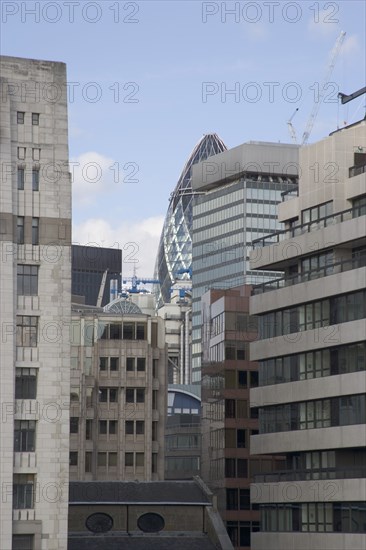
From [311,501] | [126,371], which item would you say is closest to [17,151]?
[311,501]

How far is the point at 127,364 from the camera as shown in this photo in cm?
17262

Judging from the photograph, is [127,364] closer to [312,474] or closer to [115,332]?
[115,332]

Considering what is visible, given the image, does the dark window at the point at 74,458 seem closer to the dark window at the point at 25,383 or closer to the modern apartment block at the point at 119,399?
the modern apartment block at the point at 119,399

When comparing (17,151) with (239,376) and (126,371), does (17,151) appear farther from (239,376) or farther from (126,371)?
(126,371)

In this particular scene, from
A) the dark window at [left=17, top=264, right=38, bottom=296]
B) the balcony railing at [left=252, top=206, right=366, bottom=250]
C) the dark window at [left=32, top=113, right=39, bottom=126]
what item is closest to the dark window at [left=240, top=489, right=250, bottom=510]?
the balcony railing at [left=252, top=206, right=366, bottom=250]

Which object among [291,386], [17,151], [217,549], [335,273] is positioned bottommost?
[217,549]

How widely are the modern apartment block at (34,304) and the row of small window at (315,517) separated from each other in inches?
805

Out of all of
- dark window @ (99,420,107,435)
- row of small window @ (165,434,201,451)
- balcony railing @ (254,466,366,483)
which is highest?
dark window @ (99,420,107,435)

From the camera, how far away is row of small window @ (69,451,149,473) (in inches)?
6742

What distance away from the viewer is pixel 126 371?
172875 mm

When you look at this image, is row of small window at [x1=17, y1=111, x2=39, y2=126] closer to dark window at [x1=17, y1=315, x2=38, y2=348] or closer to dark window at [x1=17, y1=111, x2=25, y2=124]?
dark window at [x1=17, y1=111, x2=25, y2=124]

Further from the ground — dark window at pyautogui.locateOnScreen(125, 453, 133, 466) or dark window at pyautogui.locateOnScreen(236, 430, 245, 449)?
dark window at pyautogui.locateOnScreen(236, 430, 245, 449)

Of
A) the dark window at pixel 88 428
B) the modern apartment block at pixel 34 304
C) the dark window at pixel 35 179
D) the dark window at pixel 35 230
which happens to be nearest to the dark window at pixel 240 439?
the dark window at pixel 88 428

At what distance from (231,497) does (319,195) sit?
137 feet
